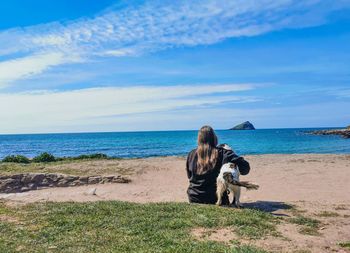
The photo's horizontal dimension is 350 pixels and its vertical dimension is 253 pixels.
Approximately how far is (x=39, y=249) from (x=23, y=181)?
10.2 meters

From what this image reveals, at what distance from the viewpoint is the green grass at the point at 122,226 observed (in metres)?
6.66

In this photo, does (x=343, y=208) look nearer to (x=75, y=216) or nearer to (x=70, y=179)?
(x=75, y=216)

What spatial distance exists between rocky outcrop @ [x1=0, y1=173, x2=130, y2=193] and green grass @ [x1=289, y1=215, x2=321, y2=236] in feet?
29.5

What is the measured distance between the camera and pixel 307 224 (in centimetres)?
826

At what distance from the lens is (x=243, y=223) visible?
316 inches

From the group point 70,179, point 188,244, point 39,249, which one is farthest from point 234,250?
point 70,179

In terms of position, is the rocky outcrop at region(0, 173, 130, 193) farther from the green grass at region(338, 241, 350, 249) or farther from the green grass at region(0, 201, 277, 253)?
the green grass at region(338, 241, 350, 249)

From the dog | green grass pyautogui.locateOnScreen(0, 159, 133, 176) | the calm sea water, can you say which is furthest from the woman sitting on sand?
the calm sea water

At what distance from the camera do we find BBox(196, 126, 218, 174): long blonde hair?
9.91 m

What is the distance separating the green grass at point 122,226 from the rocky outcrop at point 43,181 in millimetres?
6040

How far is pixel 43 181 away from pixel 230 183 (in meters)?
9.09

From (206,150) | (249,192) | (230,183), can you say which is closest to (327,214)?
(230,183)

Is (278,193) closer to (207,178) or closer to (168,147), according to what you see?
(207,178)

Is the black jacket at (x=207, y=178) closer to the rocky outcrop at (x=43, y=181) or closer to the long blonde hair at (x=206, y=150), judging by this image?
the long blonde hair at (x=206, y=150)
